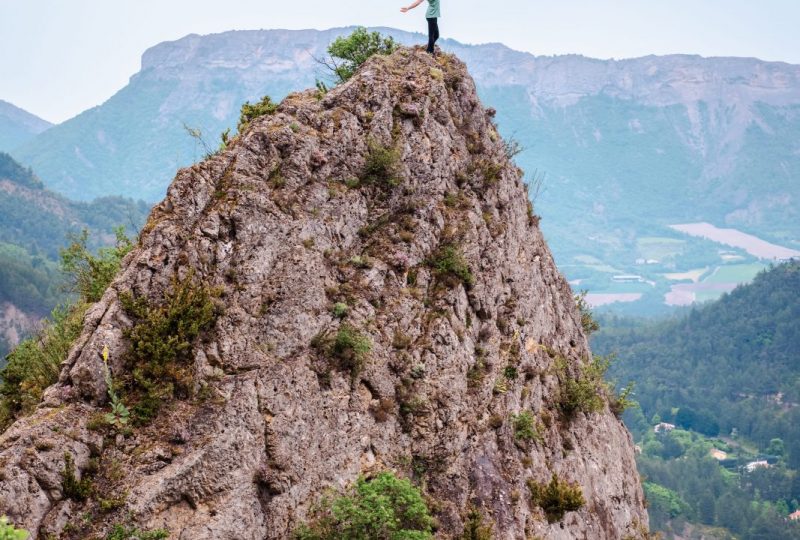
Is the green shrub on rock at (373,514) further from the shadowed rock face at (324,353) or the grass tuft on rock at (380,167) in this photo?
the grass tuft on rock at (380,167)

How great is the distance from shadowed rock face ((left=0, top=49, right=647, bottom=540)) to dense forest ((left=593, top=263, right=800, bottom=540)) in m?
99.9

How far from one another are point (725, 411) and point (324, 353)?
553 feet

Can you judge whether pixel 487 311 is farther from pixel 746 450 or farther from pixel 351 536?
pixel 746 450

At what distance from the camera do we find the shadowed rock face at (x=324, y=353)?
1130cm

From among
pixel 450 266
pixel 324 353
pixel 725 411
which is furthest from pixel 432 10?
pixel 725 411

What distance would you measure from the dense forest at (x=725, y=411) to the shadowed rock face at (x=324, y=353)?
99.9 m

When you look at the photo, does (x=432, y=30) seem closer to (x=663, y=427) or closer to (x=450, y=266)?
(x=450, y=266)

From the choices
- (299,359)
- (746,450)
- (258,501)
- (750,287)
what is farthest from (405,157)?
(750,287)

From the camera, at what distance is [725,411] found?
6417 inches

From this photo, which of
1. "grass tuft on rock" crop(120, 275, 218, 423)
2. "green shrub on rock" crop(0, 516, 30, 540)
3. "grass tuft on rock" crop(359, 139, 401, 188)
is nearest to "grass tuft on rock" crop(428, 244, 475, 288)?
"grass tuft on rock" crop(359, 139, 401, 188)

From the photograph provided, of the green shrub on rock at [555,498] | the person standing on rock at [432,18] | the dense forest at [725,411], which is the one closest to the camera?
the green shrub on rock at [555,498]

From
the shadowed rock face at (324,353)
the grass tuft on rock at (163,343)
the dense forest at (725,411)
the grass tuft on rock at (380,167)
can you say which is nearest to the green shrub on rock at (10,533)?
the shadowed rock face at (324,353)

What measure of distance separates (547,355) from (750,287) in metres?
199

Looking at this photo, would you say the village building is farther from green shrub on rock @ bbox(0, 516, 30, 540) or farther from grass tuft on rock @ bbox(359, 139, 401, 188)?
green shrub on rock @ bbox(0, 516, 30, 540)
